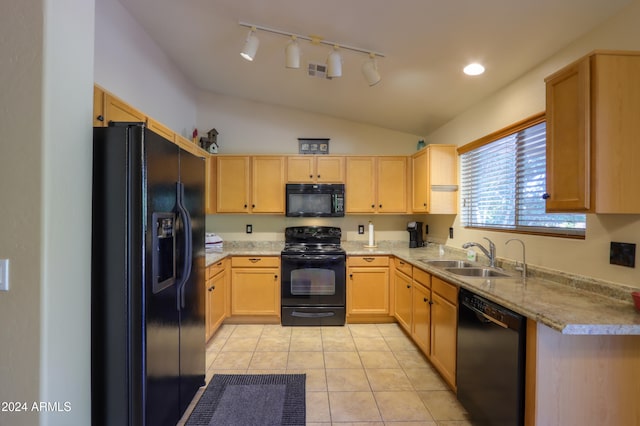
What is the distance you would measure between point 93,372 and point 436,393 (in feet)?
7.05

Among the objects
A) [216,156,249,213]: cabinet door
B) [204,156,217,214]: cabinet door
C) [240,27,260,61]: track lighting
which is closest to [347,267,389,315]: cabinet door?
[216,156,249,213]: cabinet door

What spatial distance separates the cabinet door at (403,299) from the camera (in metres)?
2.81

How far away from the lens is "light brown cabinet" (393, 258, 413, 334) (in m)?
2.79

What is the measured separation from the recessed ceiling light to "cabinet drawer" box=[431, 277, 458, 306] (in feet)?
5.50

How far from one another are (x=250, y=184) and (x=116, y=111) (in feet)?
6.40

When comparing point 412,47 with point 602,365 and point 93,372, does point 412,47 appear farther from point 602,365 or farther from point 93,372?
point 93,372

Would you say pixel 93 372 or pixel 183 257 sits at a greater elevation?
pixel 183 257

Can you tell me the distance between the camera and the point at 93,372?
48.2 inches

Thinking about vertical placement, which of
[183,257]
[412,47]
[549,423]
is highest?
[412,47]

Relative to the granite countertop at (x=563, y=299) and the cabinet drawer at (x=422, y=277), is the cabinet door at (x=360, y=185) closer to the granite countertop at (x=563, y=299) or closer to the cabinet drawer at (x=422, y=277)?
the cabinet drawer at (x=422, y=277)

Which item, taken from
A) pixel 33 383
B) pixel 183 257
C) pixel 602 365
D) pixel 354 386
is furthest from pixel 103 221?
pixel 602 365

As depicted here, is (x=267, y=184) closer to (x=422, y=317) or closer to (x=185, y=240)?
(x=185, y=240)

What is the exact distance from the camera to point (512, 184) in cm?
231

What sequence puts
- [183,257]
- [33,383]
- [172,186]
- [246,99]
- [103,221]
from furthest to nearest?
[246,99] < [183,257] < [172,186] < [103,221] < [33,383]
